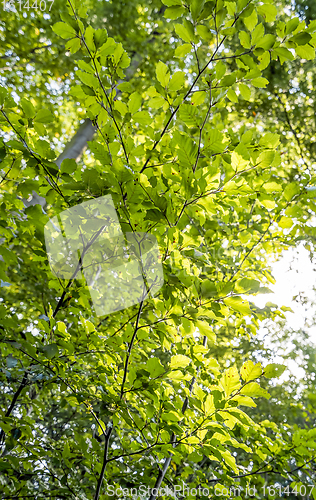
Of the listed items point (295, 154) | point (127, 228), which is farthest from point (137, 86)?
point (127, 228)

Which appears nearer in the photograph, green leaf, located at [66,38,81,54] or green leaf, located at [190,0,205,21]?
green leaf, located at [190,0,205,21]

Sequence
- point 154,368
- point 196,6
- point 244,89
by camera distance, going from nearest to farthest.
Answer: point 196,6 → point 154,368 → point 244,89

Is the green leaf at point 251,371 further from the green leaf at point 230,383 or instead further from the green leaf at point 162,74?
the green leaf at point 162,74

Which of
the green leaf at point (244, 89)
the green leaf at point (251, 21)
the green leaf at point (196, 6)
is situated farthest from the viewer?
the green leaf at point (244, 89)

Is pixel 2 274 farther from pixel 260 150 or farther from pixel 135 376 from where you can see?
pixel 260 150

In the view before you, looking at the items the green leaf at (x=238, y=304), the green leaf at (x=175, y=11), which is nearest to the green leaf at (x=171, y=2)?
the green leaf at (x=175, y=11)

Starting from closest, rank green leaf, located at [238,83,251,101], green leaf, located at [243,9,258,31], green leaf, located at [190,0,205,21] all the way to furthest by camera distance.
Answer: green leaf, located at [190,0,205,21] → green leaf, located at [243,9,258,31] → green leaf, located at [238,83,251,101]

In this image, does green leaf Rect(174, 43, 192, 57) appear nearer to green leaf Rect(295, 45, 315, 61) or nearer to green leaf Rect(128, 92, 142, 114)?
green leaf Rect(128, 92, 142, 114)

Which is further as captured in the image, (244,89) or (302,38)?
(244,89)

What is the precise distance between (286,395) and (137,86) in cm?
643

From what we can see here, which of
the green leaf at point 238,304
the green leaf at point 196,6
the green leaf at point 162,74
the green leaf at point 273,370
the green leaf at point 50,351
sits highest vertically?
the green leaf at point 196,6

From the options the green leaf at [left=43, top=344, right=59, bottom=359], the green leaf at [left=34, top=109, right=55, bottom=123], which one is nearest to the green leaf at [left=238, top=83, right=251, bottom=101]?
the green leaf at [left=34, top=109, right=55, bottom=123]

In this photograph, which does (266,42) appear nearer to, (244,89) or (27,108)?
(244,89)

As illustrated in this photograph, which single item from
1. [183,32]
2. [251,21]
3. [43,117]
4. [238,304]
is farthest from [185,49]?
[238,304]
